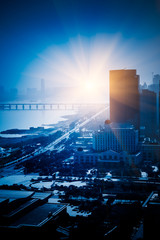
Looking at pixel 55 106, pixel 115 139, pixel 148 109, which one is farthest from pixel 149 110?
pixel 55 106

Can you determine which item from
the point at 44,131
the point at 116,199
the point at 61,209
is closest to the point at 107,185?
the point at 116,199

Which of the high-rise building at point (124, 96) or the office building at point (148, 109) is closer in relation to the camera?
the high-rise building at point (124, 96)

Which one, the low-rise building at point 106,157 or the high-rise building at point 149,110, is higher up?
the high-rise building at point 149,110

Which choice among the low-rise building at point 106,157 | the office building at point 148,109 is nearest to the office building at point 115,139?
the low-rise building at point 106,157

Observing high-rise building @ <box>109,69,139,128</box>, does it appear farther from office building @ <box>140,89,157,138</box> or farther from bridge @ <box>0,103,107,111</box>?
bridge @ <box>0,103,107,111</box>

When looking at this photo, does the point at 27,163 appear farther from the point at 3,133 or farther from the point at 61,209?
the point at 3,133

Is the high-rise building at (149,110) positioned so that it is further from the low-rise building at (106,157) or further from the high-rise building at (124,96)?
the low-rise building at (106,157)

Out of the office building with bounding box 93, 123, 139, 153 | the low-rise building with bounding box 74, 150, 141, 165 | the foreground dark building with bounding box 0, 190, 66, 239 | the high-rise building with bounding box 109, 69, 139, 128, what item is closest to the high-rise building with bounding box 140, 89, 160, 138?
the high-rise building with bounding box 109, 69, 139, 128

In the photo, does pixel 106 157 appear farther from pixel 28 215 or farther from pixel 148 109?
pixel 148 109
